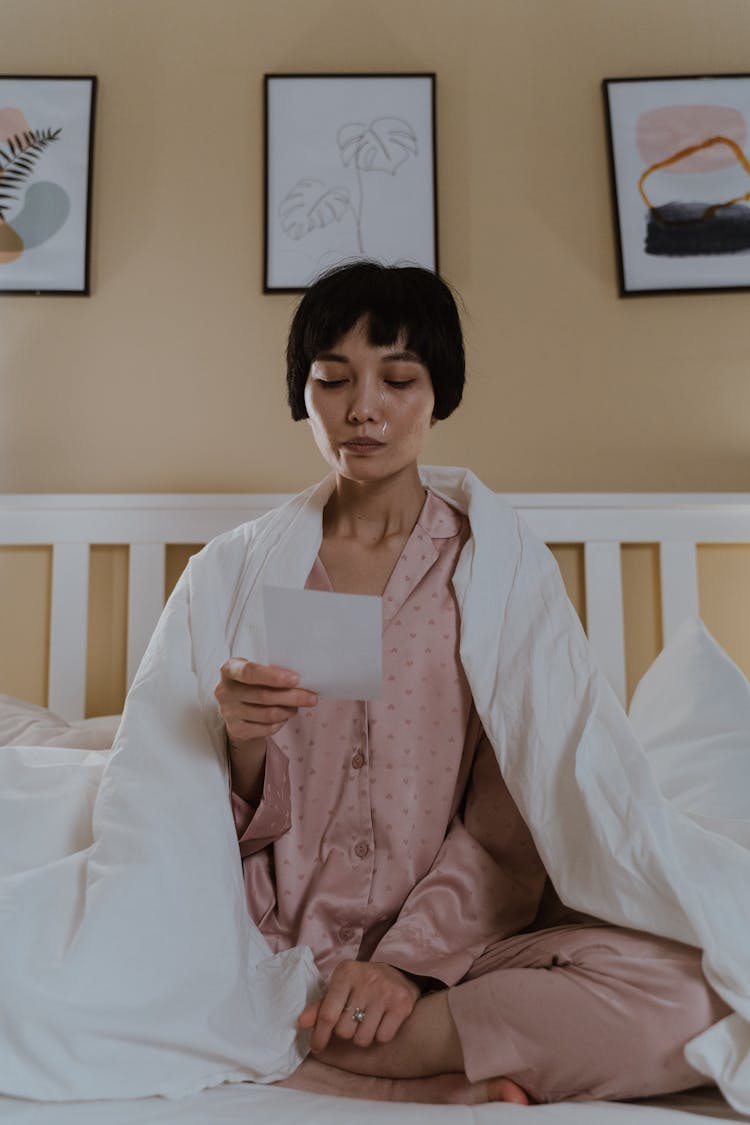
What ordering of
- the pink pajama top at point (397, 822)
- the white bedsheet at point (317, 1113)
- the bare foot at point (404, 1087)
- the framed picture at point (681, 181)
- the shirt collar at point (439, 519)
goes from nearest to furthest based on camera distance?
the white bedsheet at point (317, 1113)
the bare foot at point (404, 1087)
the pink pajama top at point (397, 822)
the shirt collar at point (439, 519)
the framed picture at point (681, 181)

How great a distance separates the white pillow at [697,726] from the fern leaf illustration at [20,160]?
1.30m

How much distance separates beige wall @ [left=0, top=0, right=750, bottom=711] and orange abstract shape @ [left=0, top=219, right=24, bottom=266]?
0.24ft

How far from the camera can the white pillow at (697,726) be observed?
3.59ft

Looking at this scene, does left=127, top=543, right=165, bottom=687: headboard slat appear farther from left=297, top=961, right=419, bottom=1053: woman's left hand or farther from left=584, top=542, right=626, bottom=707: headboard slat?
left=297, top=961, right=419, bottom=1053: woman's left hand

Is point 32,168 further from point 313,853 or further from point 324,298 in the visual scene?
point 313,853

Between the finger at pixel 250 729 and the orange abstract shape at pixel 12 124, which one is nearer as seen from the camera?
the finger at pixel 250 729

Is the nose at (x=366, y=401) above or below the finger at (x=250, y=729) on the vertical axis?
above

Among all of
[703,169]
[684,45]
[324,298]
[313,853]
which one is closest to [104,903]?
[313,853]

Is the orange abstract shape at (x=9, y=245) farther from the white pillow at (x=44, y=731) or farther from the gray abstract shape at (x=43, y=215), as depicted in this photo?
the white pillow at (x=44, y=731)

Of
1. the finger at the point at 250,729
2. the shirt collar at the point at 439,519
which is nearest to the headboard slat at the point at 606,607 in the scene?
the shirt collar at the point at 439,519

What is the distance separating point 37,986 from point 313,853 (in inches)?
13.0

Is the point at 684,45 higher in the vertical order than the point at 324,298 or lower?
higher

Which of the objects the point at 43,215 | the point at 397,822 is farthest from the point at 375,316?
the point at 43,215

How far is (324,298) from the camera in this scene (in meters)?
1.14
